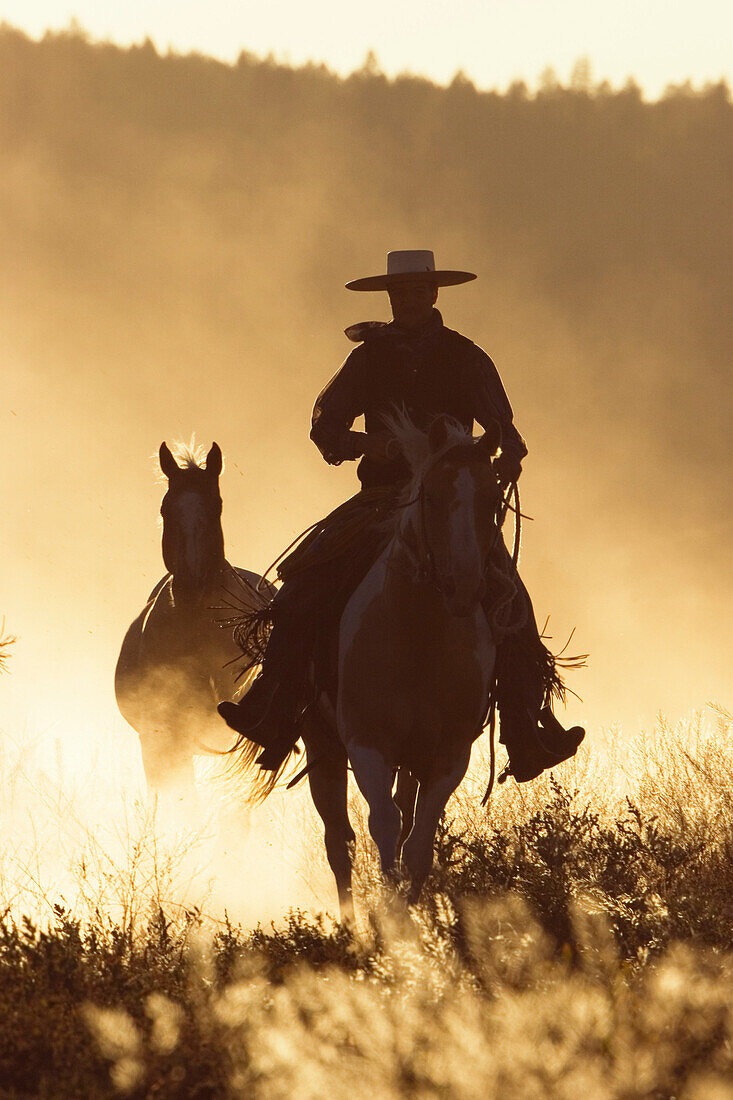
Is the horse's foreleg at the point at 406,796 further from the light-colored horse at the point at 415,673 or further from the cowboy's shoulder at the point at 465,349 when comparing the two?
the cowboy's shoulder at the point at 465,349

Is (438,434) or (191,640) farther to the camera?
(191,640)

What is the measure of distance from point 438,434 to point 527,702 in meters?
1.77

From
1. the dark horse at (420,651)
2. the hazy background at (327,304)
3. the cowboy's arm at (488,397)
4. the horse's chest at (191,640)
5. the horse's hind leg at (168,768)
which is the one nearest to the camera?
the dark horse at (420,651)

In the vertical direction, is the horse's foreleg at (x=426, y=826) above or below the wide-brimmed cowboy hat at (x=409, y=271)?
below

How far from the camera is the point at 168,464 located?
422 inches

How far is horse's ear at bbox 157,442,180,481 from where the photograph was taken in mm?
10672

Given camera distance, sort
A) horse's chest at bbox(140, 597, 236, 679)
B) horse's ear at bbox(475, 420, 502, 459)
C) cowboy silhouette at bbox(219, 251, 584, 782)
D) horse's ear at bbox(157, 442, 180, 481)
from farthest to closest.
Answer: horse's chest at bbox(140, 597, 236, 679) < horse's ear at bbox(157, 442, 180, 481) < cowboy silhouette at bbox(219, 251, 584, 782) < horse's ear at bbox(475, 420, 502, 459)

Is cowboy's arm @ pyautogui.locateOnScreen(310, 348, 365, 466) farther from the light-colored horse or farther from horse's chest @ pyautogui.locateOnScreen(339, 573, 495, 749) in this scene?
horse's chest @ pyautogui.locateOnScreen(339, 573, 495, 749)

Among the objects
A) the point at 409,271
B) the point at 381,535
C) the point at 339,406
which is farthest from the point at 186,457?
the point at 381,535

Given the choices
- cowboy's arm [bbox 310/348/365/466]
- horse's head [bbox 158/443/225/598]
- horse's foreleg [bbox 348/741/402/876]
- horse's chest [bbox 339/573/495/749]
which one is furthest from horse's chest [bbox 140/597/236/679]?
horse's foreleg [bbox 348/741/402/876]

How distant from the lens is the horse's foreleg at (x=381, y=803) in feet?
23.2

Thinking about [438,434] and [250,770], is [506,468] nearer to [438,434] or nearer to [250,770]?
[438,434]

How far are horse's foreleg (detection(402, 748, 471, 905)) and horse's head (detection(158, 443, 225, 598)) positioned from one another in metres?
3.57

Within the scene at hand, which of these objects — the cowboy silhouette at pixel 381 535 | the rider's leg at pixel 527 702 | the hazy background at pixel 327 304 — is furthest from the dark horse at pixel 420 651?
the hazy background at pixel 327 304
